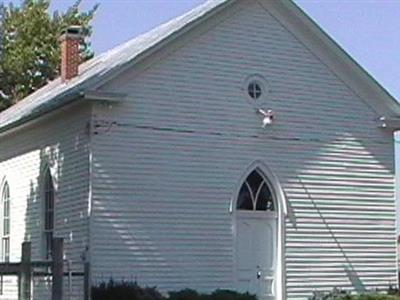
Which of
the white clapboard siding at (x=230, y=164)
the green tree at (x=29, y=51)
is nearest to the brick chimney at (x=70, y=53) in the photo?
the white clapboard siding at (x=230, y=164)

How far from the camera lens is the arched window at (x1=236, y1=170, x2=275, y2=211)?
86.5 ft

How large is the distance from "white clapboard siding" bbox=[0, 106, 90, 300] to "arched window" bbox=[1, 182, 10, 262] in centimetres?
42

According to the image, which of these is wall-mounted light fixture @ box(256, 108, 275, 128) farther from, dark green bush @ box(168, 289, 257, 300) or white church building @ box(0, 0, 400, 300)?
dark green bush @ box(168, 289, 257, 300)

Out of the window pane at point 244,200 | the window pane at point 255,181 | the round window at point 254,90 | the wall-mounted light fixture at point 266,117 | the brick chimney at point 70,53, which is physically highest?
the brick chimney at point 70,53

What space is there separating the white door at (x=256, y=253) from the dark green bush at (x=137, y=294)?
1888mm

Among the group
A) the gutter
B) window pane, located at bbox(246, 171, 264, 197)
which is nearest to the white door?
window pane, located at bbox(246, 171, 264, 197)

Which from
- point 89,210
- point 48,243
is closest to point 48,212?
point 48,243

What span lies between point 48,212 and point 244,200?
16.7ft

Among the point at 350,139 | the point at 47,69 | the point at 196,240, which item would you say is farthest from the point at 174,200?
the point at 47,69

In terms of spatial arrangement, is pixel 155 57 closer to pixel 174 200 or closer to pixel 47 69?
pixel 174 200

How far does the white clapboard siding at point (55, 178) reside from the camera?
80.2 feet

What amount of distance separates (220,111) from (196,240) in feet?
10.7

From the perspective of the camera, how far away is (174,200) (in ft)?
81.6

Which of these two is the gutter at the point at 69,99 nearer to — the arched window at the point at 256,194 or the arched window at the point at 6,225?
the arched window at the point at 6,225
